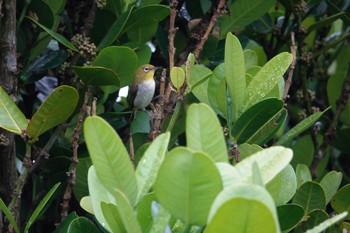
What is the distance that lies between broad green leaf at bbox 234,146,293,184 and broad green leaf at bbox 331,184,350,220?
0.88 m

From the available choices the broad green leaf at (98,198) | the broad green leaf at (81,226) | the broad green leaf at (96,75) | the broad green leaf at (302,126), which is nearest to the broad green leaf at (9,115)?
the broad green leaf at (96,75)

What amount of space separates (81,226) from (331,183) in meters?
0.80

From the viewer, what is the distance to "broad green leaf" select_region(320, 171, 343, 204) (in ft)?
7.30

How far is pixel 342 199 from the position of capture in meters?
2.19

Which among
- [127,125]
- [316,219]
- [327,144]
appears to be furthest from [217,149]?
Answer: [327,144]

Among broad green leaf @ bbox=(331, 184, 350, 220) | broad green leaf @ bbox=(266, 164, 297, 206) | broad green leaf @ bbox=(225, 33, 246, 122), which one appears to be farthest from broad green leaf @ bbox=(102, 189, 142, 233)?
broad green leaf @ bbox=(331, 184, 350, 220)

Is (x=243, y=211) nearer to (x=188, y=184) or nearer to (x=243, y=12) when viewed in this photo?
(x=188, y=184)

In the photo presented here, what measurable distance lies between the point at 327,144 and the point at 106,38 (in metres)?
1.00

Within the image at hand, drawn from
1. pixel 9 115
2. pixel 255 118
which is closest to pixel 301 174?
pixel 255 118

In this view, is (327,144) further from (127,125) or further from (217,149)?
(217,149)

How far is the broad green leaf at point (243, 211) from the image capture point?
1111mm

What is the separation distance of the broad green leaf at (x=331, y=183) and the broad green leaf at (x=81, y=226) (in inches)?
29.2

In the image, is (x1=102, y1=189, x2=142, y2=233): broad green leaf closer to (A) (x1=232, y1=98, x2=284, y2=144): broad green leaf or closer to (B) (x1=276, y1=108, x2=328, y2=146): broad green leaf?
(A) (x1=232, y1=98, x2=284, y2=144): broad green leaf

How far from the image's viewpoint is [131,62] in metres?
2.28
